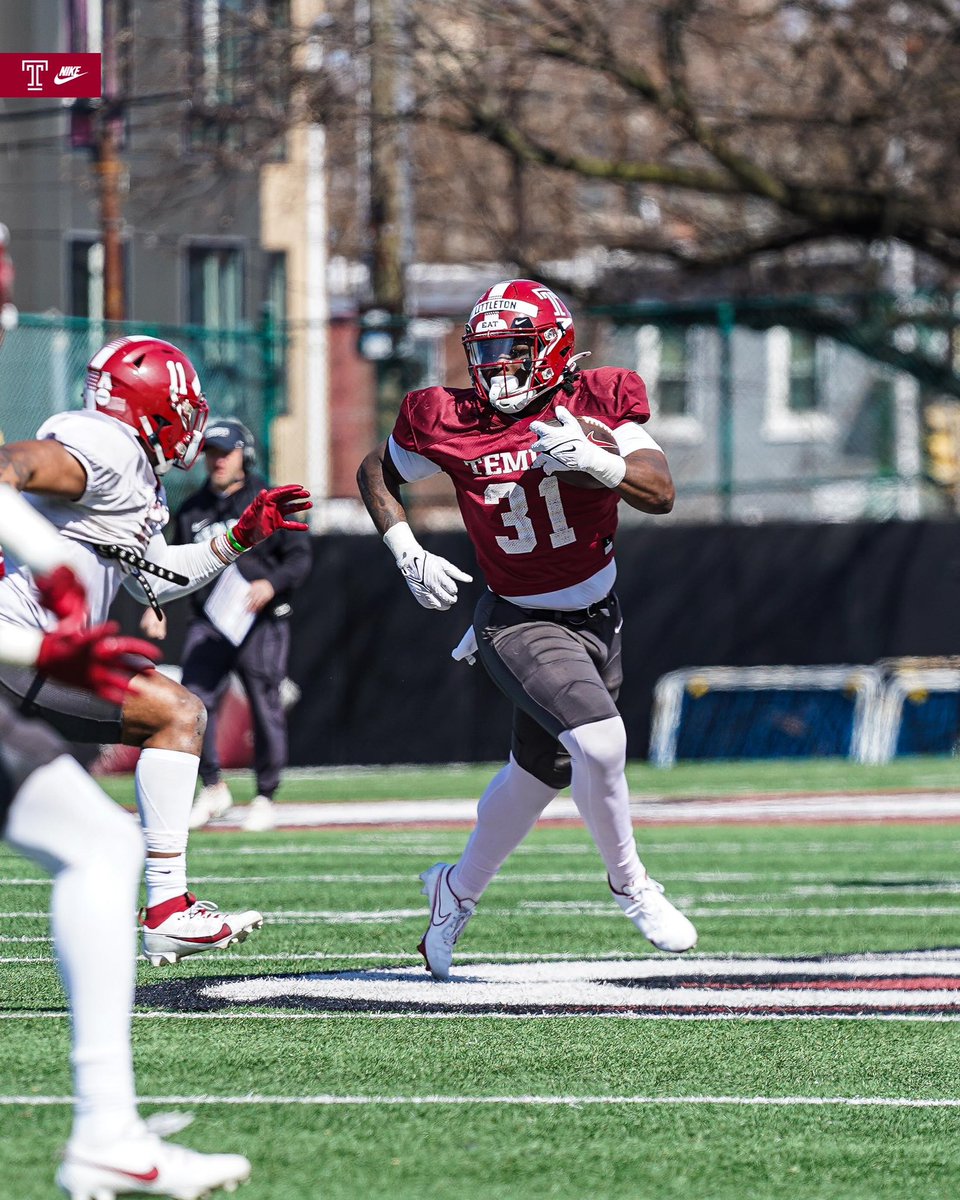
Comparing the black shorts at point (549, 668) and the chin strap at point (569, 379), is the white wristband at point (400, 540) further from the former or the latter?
the chin strap at point (569, 379)

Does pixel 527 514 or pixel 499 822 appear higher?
pixel 527 514

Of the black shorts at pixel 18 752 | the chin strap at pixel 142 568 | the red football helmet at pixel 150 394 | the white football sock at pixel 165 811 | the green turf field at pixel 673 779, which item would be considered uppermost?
the red football helmet at pixel 150 394

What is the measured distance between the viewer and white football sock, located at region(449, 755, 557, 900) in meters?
6.21

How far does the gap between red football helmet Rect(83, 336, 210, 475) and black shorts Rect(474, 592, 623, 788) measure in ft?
3.75

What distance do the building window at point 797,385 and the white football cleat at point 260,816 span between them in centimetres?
777

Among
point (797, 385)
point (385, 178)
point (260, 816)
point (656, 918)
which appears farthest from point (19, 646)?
point (385, 178)

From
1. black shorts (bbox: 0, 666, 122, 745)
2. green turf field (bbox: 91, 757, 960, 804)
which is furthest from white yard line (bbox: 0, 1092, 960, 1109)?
green turf field (bbox: 91, 757, 960, 804)

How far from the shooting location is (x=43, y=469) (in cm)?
504

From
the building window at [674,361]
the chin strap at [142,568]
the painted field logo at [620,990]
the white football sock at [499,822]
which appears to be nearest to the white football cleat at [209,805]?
the painted field logo at [620,990]

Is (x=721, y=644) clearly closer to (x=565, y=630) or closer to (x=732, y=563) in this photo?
(x=732, y=563)

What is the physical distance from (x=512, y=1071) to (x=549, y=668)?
1477 mm

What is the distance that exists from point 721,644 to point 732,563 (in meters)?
0.65

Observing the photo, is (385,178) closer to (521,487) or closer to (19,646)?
(521,487)

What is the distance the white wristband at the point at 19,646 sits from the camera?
11.5ft
